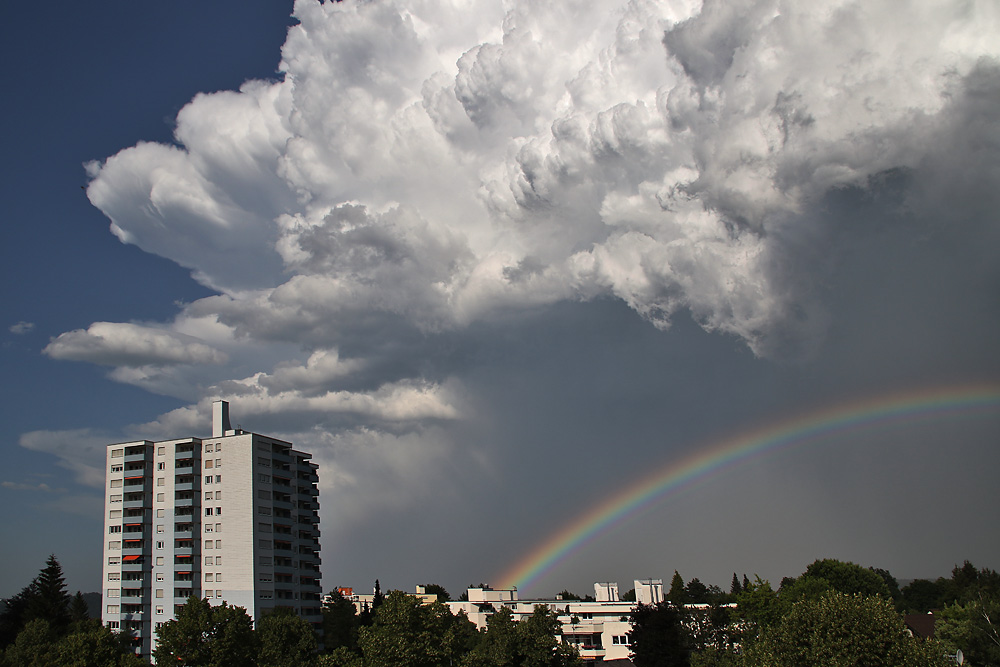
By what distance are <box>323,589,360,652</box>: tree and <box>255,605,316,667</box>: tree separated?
45426 millimetres

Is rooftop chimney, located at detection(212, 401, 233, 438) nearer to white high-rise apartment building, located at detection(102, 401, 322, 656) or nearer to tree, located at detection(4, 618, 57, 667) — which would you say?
white high-rise apartment building, located at detection(102, 401, 322, 656)

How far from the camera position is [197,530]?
101000 mm

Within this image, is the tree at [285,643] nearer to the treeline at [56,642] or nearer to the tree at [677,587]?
the treeline at [56,642]

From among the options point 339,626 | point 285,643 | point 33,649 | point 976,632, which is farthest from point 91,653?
point 976,632

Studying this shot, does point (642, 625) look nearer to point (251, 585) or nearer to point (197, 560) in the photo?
point (251, 585)

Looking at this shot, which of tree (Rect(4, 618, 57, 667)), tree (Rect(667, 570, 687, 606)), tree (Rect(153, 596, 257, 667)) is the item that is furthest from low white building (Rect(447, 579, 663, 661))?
tree (Rect(4, 618, 57, 667))

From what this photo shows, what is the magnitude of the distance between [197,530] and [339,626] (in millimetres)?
31766

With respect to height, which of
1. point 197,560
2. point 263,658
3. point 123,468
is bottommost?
point 263,658

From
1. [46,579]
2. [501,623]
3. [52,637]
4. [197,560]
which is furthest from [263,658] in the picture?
[46,579]

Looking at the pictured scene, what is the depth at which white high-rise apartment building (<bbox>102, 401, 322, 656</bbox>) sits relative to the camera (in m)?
97.6

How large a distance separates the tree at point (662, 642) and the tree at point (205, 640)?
125 ft

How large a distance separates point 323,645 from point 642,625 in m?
61.2

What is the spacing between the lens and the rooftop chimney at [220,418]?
108m

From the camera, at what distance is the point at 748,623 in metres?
79.6
